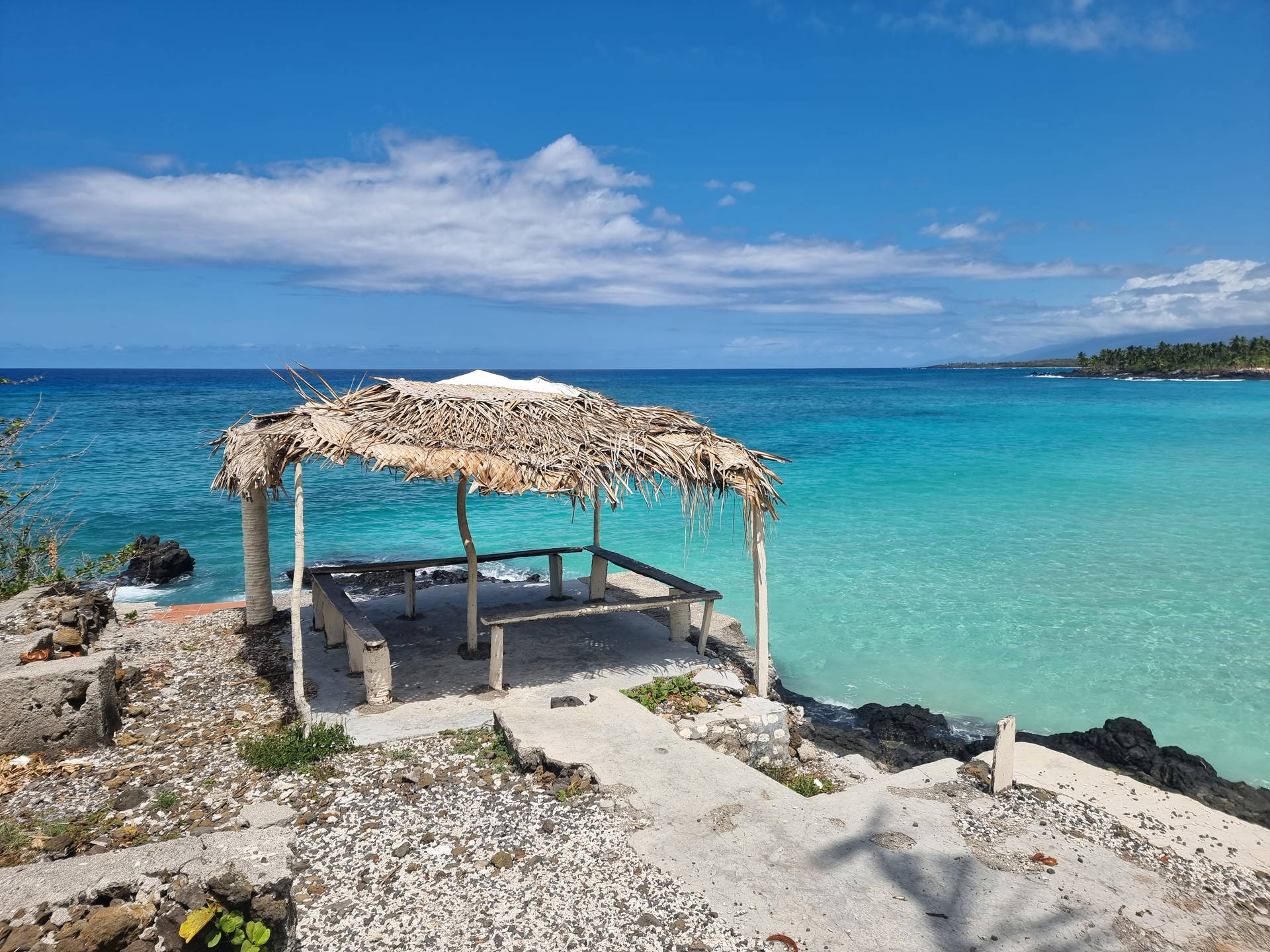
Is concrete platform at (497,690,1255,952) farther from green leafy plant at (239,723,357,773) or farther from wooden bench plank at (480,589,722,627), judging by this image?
green leafy plant at (239,723,357,773)

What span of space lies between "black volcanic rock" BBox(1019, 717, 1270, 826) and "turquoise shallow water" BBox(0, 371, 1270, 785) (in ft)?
2.03

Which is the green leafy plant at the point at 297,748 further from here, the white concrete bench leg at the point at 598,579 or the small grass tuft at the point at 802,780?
the white concrete bench leg at the point at 598,579

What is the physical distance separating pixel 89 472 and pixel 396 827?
23.7 m

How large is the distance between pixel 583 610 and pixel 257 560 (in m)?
4.25

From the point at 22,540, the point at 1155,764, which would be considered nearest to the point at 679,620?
the point at 1155,764

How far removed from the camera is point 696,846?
4301 millimetres

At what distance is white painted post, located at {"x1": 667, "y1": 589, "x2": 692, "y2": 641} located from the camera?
786cm

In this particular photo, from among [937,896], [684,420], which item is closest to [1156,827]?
[937,896]

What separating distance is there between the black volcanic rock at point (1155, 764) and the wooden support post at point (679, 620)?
3358mm

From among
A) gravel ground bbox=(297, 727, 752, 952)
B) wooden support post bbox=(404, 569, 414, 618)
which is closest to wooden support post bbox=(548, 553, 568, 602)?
wooden support post bbox=(404, 569, 414, 618)

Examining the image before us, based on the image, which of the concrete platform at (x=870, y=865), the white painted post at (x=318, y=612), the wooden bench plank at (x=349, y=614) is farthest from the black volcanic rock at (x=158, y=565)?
the concrete platform at (x=870, y=865)

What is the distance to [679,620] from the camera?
25.8 ft

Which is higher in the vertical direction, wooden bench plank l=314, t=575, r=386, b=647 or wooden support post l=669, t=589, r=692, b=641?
wooden bench plank l=314, t=575, r=386, b=647

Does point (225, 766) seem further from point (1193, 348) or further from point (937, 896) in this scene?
point (1193, 348)
